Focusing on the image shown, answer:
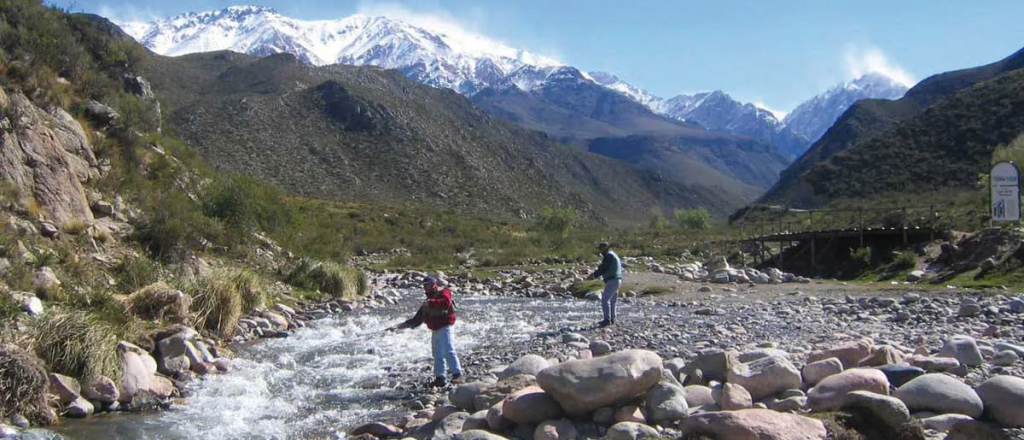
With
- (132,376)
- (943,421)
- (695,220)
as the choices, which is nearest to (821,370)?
(943,421)

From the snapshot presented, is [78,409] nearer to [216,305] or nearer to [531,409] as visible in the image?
[531,409]

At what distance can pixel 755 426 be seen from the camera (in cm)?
642

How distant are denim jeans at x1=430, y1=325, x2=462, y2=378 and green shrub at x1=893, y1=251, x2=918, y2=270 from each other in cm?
2346

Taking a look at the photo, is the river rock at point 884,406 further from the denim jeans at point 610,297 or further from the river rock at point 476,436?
the denim jeans at point 610,297

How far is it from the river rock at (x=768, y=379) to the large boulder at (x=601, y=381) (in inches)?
42.0

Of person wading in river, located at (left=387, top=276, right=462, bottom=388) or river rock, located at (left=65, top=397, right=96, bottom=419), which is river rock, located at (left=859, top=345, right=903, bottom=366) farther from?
river rock, located at (left=65, top=397, right=96, bottom=419)

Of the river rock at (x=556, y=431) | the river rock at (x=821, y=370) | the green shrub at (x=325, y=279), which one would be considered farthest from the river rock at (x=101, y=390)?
the green shrub at (x=325, y=279)

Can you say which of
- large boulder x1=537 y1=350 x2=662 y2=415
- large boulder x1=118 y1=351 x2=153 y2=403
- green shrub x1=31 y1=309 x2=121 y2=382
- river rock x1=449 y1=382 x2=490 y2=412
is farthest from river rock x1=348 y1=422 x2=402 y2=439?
green shrub x1=31 y1=309 x2=121 y2=382

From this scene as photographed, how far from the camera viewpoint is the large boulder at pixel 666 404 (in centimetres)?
759

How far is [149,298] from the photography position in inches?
559

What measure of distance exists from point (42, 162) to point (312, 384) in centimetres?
1061

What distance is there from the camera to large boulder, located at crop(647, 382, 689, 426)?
7590 millimetres

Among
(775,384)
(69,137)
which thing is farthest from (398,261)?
(775,384)

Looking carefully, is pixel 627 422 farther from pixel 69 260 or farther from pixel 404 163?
pixel 404 163
